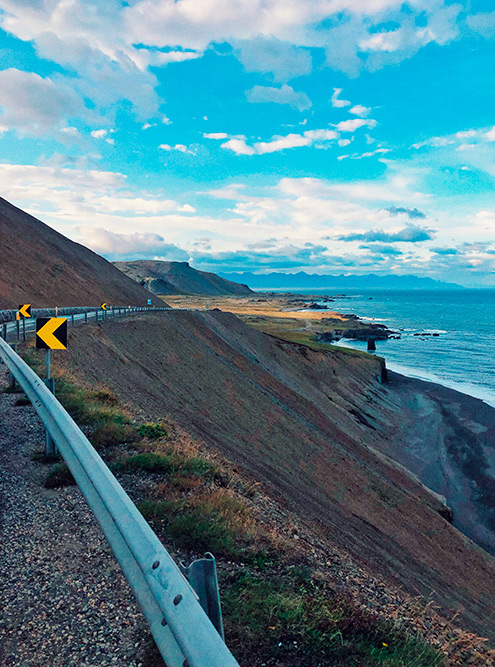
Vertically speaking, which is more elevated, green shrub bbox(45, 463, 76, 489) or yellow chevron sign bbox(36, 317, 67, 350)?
yellow chevron sign bbox(36, 317, 67, 350)

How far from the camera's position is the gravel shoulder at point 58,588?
147 inches

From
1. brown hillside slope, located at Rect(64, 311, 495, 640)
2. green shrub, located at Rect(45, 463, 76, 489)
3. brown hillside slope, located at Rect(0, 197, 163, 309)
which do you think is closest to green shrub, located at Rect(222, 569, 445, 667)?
green shrub, located at Rect(45, 463, 76, 489)

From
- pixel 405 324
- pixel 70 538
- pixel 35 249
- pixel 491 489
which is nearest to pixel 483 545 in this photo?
pixel 491 489

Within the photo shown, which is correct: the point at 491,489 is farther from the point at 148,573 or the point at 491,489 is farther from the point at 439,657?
the point at 148,573

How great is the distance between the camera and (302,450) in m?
24.1

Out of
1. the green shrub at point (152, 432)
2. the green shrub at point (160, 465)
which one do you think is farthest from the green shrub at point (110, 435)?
the green shrub at point (160, 465)

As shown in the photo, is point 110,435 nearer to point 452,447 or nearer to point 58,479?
point 58,479

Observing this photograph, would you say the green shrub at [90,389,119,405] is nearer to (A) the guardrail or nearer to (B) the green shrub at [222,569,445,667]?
(A) the guardrail

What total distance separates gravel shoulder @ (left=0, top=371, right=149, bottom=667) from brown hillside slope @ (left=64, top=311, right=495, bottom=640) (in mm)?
9060

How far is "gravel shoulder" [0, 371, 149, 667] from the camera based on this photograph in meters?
3.72

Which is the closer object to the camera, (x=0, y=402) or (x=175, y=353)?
(x=0, y=402)

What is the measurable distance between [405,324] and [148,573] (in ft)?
498

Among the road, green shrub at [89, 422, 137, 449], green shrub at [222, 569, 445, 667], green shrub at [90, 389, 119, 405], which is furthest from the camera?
the road

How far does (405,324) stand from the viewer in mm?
143625
